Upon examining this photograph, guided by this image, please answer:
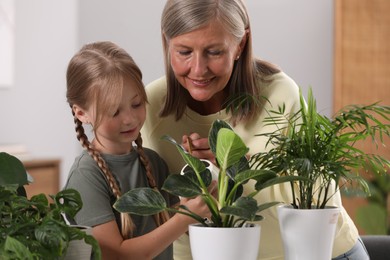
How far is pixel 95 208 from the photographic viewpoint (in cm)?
184

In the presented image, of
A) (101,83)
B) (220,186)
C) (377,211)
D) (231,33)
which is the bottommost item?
(377,211)

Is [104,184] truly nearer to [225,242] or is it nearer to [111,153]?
[111,153]

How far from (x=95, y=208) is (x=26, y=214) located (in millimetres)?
410

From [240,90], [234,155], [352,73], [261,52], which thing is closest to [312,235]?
[234,155]

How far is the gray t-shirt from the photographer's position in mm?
1845

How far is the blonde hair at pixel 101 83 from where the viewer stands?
1945 mm

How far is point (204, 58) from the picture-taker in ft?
6.57

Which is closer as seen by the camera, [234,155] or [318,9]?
[234,155]

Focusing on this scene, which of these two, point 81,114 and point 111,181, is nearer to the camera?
point 111,181

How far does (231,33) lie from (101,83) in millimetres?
347

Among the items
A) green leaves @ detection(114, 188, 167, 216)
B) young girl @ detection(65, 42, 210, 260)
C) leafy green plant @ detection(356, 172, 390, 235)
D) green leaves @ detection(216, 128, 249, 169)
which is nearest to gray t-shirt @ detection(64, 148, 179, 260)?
young girl @ detection(65, 42, 210, 260)

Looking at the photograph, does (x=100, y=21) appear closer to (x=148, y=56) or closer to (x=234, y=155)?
(x=148, y=56)

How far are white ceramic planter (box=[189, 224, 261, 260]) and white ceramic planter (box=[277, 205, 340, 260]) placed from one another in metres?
0.12

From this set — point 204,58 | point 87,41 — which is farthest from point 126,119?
point 87,41
